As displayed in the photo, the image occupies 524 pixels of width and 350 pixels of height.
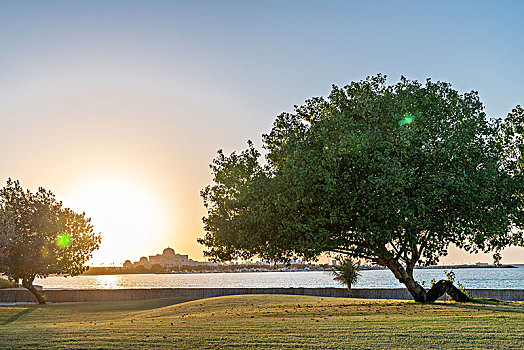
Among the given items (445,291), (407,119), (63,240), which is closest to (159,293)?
(63,240)

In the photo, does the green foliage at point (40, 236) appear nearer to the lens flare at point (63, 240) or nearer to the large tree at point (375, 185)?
the lens flare at point (63, 240)

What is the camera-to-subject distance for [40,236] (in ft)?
143

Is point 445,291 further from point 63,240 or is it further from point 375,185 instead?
point 63,240

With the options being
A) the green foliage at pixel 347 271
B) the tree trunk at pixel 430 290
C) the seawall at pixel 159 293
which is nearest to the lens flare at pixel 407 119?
the tree trunk at pixel 430 290

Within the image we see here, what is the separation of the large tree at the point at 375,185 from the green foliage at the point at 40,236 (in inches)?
859

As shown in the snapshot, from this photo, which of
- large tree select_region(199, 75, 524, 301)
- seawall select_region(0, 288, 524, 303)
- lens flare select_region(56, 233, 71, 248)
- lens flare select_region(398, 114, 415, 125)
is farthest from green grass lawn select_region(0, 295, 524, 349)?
lens flare select_region(56, 233, 71, 248)

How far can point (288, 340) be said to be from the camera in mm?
13445

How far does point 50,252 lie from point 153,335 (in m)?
Result: 32.5

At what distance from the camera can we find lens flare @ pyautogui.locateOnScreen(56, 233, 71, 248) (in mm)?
45122

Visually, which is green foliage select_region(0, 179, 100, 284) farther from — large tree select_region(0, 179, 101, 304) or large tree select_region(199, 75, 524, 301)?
large tree select_region(199, 75, 524, 301)

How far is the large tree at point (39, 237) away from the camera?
1674 inches

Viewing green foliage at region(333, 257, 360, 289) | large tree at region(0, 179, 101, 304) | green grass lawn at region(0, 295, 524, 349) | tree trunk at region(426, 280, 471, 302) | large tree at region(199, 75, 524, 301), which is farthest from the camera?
green foliage at region(333, 257, 360, 289)

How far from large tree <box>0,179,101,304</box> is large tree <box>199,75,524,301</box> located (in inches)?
861

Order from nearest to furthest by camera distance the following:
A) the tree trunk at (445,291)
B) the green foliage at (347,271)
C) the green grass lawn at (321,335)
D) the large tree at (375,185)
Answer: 1. the green grass lawn at (321,335)
2. the large tree at (375,185)
3. the tree trunk at (445,291)
4. the green foliage at (347,271)
